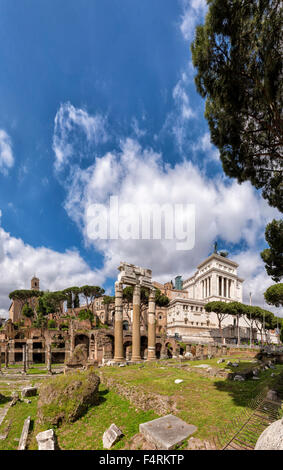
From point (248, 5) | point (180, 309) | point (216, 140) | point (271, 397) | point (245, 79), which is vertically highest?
point (248, 5)

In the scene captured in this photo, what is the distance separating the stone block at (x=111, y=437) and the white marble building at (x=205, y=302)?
4445 cm

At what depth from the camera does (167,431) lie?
653 cm

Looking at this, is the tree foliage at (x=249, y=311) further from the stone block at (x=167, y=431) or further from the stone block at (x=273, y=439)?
the stone block at (x=273, y=439)

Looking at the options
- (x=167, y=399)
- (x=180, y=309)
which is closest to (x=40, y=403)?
(x=167, y=399)

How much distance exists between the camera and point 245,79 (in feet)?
28.4

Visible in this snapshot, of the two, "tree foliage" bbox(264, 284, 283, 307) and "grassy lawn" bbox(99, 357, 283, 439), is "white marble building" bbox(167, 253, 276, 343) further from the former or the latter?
"grassy lawn" bbox(99, 357, 283, 439)

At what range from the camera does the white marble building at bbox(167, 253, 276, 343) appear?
56.2 metres

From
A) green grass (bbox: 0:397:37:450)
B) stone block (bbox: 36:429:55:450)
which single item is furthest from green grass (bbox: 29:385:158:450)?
green grass (bbox: 0:397:37:450)

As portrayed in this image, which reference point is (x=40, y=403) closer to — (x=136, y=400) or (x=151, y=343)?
(x=136, y=400)

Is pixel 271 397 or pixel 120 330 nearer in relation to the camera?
pixel 271 397

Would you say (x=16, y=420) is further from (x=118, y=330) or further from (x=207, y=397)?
(x=118, y=330)

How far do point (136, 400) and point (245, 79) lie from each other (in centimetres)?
1299

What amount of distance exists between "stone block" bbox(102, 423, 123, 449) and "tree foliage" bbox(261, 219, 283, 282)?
11.9 m

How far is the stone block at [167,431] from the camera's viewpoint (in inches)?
236
